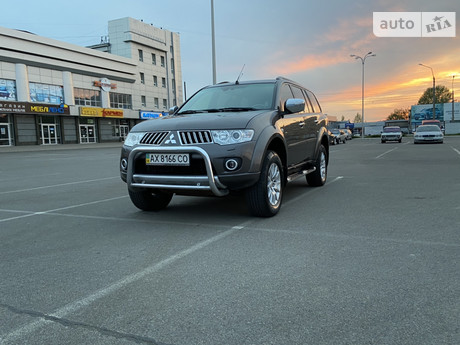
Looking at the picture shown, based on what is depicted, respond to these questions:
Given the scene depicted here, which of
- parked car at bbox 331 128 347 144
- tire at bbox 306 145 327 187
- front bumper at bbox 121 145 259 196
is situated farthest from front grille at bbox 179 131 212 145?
parked car at bbox 331 128 347 144

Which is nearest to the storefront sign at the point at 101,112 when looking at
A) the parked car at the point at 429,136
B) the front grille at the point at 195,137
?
the parked car at the point at 429,136

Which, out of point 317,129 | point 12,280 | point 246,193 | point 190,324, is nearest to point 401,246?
point 246,193

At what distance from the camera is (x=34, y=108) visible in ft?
118

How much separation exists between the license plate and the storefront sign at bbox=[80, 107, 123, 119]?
129 feet

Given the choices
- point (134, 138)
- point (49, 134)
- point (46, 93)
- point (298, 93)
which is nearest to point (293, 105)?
point (298, 93)

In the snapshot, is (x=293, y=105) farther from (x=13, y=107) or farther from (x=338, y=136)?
(x=13, y=107)

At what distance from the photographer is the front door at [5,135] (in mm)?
35250

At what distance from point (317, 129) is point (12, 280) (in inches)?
229

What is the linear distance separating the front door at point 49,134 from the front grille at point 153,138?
38.3 m

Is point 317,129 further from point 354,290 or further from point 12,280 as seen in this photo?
point 12,280

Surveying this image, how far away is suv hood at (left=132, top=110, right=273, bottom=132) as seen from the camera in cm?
467

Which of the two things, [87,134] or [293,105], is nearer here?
[293,105]

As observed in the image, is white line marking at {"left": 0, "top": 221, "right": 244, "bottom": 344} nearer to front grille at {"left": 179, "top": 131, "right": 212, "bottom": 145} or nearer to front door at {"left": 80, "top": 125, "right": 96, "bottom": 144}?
front grille at {"left": 179, "top": 131, "right": 212, "bottom": 145}

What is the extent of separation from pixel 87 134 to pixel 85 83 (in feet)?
18.6
